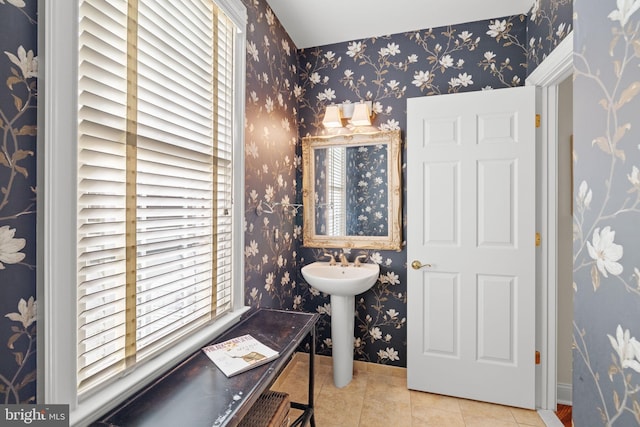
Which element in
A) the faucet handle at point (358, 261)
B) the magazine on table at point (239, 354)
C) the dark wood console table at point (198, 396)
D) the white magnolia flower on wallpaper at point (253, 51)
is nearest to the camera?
the dark wood console table at point (198, 396)

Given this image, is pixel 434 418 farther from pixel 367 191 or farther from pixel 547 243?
pixel 367 191

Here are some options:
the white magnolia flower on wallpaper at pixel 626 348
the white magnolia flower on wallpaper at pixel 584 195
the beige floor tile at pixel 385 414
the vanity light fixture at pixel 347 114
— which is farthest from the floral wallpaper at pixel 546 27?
the beige floor tile at pixel 385 414

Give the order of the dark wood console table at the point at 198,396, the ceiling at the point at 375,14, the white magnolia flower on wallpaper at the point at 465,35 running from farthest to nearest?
the white magnolia flower on wallpaper at the point at 465,35 < the ceiling at the point at 375,14 < the dark wood console table at the point at 198,396

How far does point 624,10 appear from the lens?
0.64 meters

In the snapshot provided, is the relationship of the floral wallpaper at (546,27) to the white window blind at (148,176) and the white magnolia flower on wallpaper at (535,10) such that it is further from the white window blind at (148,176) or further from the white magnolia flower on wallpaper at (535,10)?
the white window blind at (148,176)

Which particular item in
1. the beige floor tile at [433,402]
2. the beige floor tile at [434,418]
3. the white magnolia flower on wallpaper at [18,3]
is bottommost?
the beige floor tile at [434,418]

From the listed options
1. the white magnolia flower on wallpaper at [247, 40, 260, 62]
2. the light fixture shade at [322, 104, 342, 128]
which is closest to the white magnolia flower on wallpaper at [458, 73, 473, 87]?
the light fixture shade at [322, 104, 342, 128]

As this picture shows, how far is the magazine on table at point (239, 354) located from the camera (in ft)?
3.82

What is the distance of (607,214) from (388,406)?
189 cm

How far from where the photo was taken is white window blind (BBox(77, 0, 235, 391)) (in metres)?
0.94

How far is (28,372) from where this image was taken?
76 centimetres

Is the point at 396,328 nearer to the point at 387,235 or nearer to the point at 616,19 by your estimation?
the point at 387,235

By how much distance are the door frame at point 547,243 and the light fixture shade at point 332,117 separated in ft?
4.51

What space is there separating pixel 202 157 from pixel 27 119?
695mm
